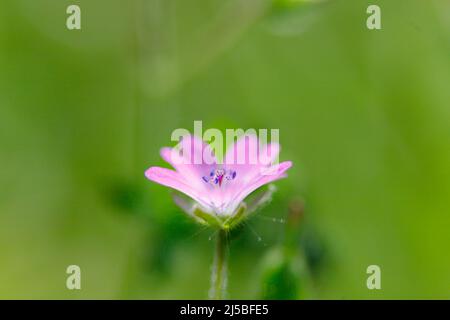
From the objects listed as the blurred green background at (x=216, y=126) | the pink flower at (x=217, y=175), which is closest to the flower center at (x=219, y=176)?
the pink flower at (x=217, y=175)

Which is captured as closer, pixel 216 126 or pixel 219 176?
pixel 219 176

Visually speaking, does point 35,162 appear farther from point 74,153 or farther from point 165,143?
point 165,143

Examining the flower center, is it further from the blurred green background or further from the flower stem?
the blurred green background

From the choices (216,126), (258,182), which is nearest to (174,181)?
(258,182)

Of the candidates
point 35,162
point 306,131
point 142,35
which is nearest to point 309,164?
point 306,131

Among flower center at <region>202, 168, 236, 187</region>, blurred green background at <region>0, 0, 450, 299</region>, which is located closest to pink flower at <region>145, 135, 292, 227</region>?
flower center at <region>202, 168, 236, 187</region>

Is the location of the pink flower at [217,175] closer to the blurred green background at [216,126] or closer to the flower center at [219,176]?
the flower center at [219,176]

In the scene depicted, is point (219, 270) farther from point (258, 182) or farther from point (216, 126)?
point (216, 126)

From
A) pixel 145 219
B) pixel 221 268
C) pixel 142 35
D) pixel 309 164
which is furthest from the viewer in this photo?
pixel 309 164
